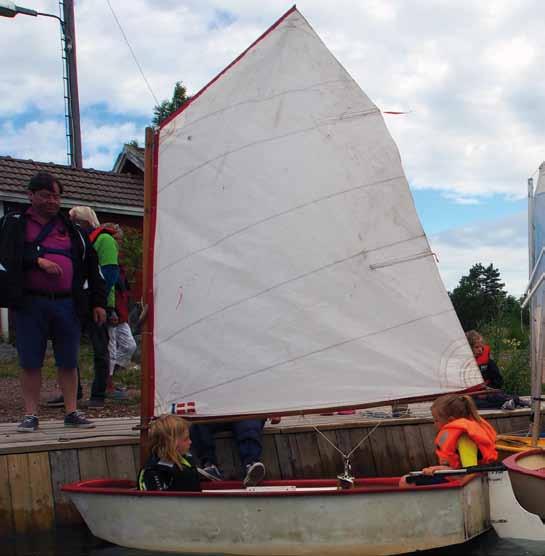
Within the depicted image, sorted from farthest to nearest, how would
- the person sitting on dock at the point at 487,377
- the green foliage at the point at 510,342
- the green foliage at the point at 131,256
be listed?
the green foliage at the point at 131,256, the green foliage at the point at 510,342, the person sitting on dock at the point at 487,377

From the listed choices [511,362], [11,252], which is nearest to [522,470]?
[11,252]

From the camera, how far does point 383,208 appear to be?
5332mm

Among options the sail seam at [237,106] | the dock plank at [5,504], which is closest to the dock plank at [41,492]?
the dock plank at [5,504]

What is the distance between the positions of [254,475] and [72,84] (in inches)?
545

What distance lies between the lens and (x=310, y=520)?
470 cm

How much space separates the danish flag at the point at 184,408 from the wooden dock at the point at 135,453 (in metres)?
0.56

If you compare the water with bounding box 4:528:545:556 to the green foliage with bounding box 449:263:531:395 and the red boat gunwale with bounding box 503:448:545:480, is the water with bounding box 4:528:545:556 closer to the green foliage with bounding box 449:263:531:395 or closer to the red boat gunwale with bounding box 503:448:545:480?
the red boat gunwale with bounding box 503:448:545:480

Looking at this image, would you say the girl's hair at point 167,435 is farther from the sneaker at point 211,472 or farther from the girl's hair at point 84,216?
the girl's hair at point 84,216

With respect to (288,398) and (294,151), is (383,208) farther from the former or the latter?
(288,398)

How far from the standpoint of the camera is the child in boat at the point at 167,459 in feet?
16.1

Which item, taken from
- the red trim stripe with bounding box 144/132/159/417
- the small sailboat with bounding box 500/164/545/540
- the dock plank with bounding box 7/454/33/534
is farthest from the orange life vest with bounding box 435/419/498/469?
the dock plank with bounding box 7/454/33/534

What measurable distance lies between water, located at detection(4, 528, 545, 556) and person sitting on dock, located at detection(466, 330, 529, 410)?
294 cm

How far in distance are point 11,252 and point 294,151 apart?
2.06 meters

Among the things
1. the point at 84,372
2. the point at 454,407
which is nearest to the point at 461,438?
the point at 454,407
